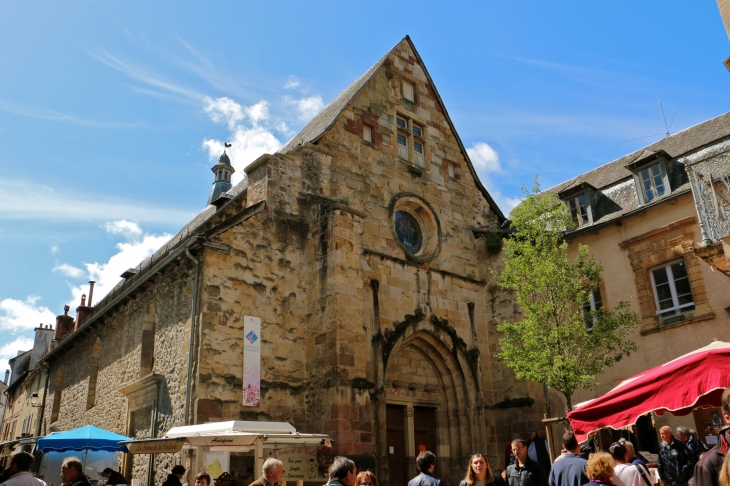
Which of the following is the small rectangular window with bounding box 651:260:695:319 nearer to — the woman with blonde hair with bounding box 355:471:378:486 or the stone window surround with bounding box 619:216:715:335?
the stone window surround with bounding box 619:216:715:335

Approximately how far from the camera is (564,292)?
12656 mm

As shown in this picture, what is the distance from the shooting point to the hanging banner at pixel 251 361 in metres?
11.2

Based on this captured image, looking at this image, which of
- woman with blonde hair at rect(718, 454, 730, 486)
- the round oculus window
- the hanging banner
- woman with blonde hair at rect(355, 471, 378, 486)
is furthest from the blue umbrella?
woman with blonde hair at rect(718, 454, 730, 486)

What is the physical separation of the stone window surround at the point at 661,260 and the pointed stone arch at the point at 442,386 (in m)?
4.63

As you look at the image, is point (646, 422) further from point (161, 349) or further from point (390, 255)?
point (161, 349)

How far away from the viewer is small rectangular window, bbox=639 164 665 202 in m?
15.4

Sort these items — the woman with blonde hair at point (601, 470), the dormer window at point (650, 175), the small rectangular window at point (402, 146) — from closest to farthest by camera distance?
the woman with blonde hair at point (601, 470)
the dormer window at point (650, 175)
the small rectangular window at point (402, 146)

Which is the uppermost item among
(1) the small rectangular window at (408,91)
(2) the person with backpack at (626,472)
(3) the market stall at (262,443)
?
(1) the small rectangular window at (408,91)

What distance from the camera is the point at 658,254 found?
48.5ft

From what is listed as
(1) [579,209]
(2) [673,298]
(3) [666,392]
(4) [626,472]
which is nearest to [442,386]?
(2) [673,298]

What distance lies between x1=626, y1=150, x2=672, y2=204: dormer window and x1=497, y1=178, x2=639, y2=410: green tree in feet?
11.0

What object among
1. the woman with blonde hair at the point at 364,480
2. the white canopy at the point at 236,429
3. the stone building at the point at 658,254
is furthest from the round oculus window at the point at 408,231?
the woman with blonde hair at the point at 364,480

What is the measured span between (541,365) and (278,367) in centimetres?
536

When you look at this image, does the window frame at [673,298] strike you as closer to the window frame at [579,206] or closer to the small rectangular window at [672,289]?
the small rectangular window at [672,289]
